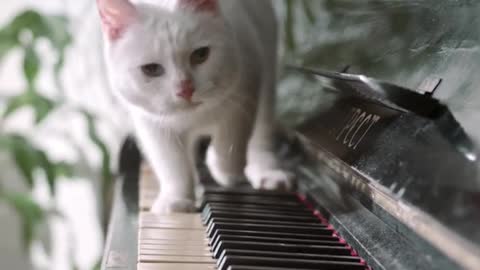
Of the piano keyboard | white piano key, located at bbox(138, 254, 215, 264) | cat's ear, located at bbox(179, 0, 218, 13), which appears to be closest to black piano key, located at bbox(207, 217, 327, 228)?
the piano keyboard

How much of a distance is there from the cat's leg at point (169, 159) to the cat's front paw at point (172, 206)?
0.02 metres

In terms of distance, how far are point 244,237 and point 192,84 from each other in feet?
1.05

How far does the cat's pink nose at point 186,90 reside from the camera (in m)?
1.02

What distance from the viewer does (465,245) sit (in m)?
0.48

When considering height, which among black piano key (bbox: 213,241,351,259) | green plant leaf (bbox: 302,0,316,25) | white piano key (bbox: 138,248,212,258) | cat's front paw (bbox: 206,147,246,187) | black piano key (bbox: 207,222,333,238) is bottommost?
black piano key (bbox: 213,241,351,259)

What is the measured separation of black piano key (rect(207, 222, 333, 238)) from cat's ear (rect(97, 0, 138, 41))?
394 millimetres

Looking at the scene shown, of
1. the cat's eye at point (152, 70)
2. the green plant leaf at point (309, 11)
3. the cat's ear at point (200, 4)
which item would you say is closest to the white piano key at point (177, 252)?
the cat's eye at point (152, 70)

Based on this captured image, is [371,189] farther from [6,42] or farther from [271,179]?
[6,42]

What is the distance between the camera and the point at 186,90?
1.02m

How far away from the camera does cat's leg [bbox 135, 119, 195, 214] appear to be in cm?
114

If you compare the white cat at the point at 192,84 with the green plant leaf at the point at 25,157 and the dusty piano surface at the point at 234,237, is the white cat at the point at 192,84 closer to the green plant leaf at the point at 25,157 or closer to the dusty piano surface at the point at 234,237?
the dusty piano surface at the point at 234,237

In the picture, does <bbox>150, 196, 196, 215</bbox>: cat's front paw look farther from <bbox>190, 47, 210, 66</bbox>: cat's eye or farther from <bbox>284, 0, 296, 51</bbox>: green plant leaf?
<bbox>284, 0, 296, 51</bbox>: green plant leaf

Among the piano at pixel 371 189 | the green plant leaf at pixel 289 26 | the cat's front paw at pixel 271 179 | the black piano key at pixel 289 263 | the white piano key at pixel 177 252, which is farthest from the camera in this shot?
the green plant leaf at pixel 289 26

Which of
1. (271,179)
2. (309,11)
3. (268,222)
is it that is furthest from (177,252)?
(309,11)
